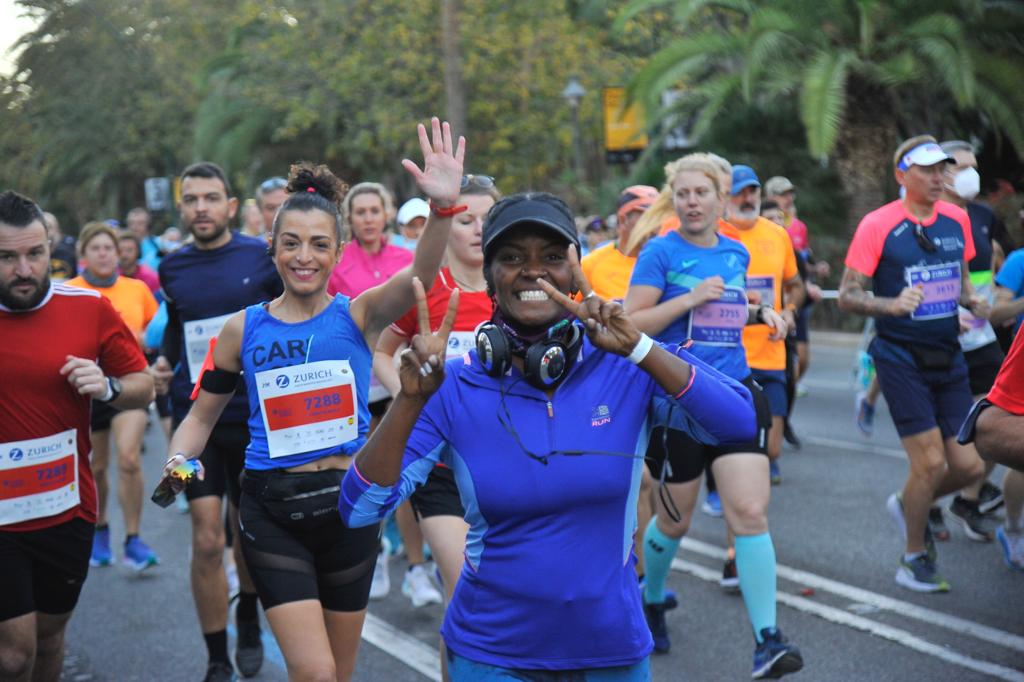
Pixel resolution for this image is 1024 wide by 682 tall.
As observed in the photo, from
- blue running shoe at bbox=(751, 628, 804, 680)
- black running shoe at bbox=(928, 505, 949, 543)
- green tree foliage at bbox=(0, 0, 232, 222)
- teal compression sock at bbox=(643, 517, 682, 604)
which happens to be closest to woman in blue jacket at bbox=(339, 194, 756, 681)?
blue running shoe at bbox=(751, 628, 804, 680)

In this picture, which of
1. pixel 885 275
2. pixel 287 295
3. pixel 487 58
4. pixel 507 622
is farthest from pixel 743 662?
pixel 487 58

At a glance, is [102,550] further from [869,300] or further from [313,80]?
[313,80]

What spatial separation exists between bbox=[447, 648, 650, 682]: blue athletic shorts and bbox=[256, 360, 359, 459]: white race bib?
1658 mm

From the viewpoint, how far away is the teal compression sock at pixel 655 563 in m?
6.26

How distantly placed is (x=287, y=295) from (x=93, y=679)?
283cm

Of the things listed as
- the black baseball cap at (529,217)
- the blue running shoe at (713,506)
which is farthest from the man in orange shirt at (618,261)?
the black baseball cap at (529,217)

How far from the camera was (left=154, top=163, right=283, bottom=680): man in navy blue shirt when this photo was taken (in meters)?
6.06

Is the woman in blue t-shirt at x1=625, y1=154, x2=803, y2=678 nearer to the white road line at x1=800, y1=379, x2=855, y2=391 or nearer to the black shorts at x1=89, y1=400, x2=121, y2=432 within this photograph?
the black shorts at x1=89, y1=400, x2=121, y2=432

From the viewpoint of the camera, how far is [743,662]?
19.8 ft

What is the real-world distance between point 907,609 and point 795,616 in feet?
1.79

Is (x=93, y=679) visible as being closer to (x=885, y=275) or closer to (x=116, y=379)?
(x=116, y=379)

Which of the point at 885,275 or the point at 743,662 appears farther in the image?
the point at 885,275

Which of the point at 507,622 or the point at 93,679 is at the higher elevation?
the point at 507,622

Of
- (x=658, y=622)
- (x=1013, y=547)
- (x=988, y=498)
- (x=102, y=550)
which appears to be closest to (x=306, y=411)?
(x=658, y=622)
